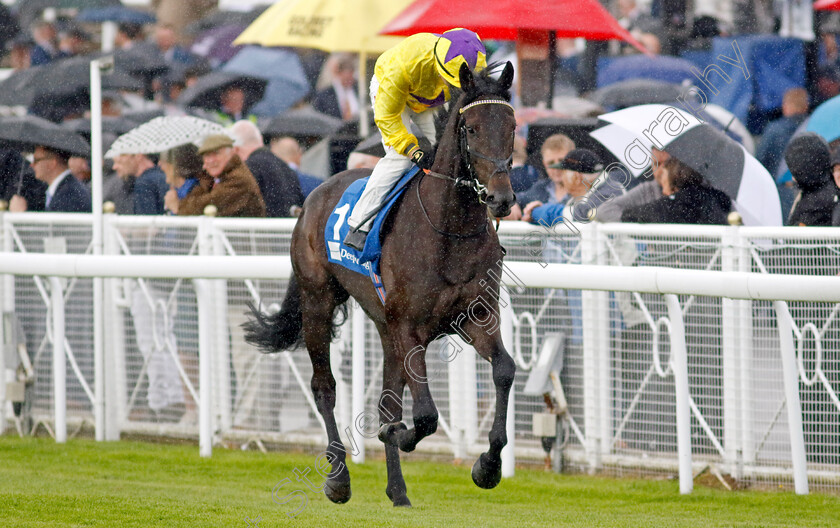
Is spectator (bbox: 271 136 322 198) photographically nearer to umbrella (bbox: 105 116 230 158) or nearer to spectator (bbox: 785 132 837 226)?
umbrella (bbox: 105 116 230 158)

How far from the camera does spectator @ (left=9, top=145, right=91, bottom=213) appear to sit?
8.87 metres

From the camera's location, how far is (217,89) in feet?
41.0

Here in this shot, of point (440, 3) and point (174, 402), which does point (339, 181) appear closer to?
point (174, 402)

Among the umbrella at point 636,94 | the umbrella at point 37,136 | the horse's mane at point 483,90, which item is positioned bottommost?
the umbrella at point 37,136

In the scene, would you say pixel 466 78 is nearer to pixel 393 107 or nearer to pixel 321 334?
pixel 393 107

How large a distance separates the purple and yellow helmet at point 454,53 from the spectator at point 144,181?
4255 mm

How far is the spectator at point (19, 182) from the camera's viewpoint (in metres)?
9.16

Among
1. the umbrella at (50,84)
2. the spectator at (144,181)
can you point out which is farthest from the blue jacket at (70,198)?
the umbrella at (50,84)

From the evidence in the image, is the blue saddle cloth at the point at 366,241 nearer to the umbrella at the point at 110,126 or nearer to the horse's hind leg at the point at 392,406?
the horse's hind leg at the point at 392,406

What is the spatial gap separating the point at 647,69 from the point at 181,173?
5.05 metres

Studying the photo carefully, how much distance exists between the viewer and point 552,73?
28.9 feet

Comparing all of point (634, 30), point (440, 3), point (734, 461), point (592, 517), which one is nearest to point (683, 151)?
point (734, 461)

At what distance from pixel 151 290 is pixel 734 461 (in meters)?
3.85

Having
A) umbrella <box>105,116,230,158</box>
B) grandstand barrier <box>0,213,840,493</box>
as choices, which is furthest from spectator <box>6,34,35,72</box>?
grandstand barrier <box>0,213,840,493</box>
